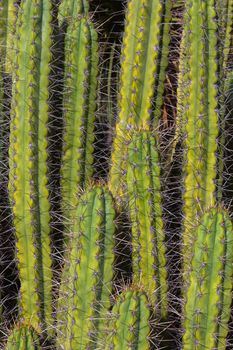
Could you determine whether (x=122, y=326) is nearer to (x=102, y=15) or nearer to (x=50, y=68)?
(x=50, y=68)

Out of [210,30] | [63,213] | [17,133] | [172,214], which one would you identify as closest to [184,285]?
[172,214]

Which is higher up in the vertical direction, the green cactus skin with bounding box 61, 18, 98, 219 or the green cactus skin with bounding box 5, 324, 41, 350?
the green cactus skin with bounding box 61, 18, 98, 219

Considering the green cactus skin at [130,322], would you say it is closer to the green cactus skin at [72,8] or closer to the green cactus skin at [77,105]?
the green cactus skin at [77,105]

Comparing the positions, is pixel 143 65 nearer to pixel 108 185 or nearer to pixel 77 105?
pixel 77 105

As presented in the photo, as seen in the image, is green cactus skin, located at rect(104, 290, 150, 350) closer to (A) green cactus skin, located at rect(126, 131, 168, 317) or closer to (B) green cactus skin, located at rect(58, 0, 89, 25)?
(A) green cactus skin, located at rect(126, 131, 168, 317)

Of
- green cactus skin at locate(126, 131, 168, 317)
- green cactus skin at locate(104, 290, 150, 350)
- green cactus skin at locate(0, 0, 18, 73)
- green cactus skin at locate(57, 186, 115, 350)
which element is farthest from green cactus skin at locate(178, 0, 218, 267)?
green cactus skin at locate(0, 0, 18, 73)

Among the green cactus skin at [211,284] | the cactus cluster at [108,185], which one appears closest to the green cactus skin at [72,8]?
the cactus cluster at [108,185]

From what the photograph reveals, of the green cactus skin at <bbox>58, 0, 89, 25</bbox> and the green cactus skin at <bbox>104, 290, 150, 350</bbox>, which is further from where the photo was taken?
the green cactus skin at <bbox>58, 0, 89, 25</bbox>
